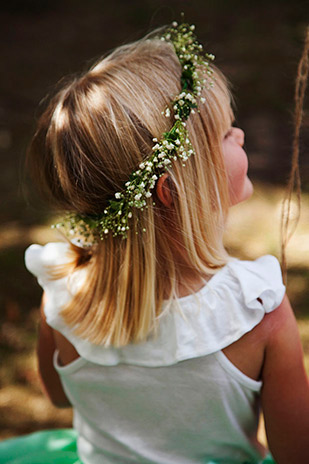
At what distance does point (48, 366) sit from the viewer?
1941 millimetres

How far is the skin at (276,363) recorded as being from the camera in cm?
140

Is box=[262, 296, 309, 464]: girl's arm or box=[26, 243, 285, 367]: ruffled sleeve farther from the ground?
box=[26, 243, 285, 367]: ruffled sleeve

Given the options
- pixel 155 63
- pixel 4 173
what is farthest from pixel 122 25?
pixel 155 63

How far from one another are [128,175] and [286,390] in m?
0.69

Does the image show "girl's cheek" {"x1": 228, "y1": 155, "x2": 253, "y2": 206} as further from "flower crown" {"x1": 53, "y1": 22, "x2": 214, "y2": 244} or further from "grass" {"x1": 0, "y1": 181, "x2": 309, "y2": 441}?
"grass" {"x1": 0, "y1": 181, "x2": 309, "y2": 441}

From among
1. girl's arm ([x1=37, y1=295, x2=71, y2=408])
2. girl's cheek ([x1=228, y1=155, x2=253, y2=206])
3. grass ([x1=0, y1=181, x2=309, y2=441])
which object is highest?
girl's cheek ([x1=228, y1=155, x2=253, y2=206])

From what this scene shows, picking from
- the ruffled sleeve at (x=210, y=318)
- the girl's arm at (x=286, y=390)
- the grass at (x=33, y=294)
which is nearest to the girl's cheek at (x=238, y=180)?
the ruffled sleeve at (x=210, y=318)

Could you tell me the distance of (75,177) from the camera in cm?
139

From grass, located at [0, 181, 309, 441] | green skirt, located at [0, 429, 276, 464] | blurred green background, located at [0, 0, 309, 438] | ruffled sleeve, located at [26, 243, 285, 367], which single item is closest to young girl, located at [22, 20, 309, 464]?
ruffled sleeve, located at [26, 243, 285, 367]

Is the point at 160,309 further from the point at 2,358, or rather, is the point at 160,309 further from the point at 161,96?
the point at 2,358

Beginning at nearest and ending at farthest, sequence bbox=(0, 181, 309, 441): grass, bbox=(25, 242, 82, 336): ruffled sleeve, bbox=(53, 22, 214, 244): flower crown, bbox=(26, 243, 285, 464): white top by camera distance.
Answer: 1. bbox=(53, 22, 214, 244): flower crown
2. bbox=(26, 243, 285, 464): white top
3. bbox=(25, 242, 82, 336): ruffled sleeve
4. bbox=(0, 181, 309, 441): grass

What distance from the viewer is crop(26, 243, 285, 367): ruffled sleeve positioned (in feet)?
4.52

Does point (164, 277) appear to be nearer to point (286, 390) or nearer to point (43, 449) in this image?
point (286, 390)

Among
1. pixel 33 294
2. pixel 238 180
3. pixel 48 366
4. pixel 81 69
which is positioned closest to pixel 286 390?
pixel 238 180
